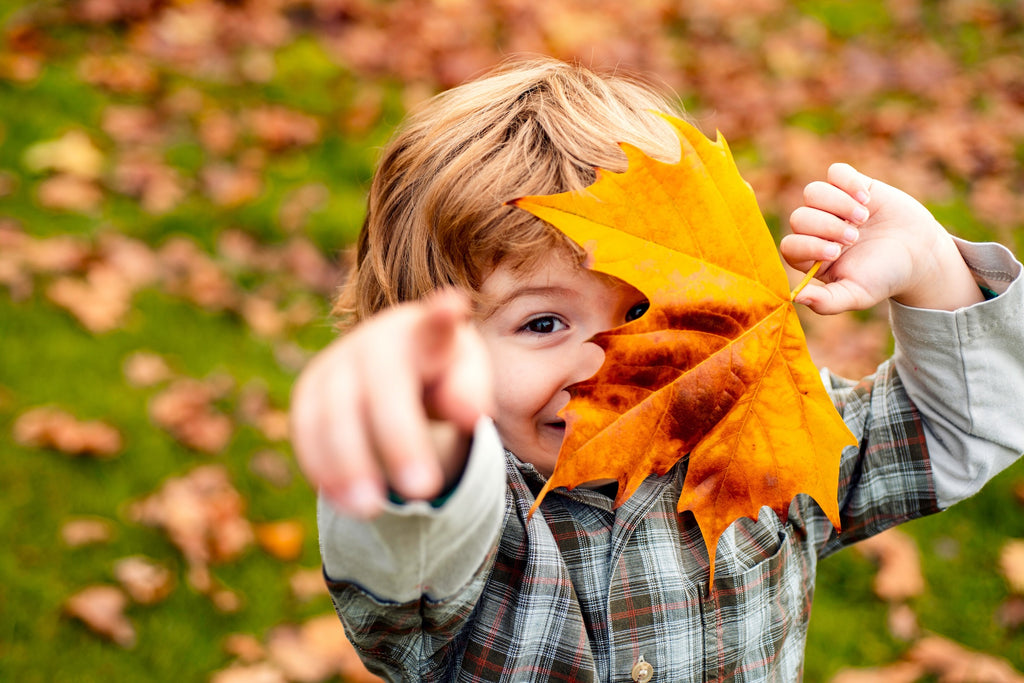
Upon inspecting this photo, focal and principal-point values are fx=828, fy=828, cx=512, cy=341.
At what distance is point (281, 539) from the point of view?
2.23 m

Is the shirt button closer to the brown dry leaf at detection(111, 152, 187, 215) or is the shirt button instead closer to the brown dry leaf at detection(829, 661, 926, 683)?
the brown dry leaf at detection(829, 661, 926, 683)

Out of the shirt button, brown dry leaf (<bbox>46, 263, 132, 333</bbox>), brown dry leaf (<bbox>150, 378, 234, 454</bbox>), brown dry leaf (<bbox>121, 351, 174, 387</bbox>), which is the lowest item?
the shirt button

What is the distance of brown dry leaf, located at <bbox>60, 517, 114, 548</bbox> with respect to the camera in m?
2.11

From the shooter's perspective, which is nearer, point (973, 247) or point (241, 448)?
point (973, 247)

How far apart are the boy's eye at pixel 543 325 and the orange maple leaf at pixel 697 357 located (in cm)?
22

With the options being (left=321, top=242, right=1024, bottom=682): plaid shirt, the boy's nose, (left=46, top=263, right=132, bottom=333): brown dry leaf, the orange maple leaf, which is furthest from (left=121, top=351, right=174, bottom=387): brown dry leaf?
the orange maple leaf

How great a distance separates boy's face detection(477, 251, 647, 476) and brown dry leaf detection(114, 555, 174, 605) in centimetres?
130

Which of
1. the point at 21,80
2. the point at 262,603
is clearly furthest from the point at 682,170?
the point at 21,80

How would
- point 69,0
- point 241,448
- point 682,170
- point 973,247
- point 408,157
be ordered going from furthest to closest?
point 69,0 < point 241,448 < point 408,157 < point 973,247 < point 682,170

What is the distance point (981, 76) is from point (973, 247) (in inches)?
129

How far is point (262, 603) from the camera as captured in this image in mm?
2113

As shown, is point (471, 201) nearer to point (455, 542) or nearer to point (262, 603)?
point (455, 542)

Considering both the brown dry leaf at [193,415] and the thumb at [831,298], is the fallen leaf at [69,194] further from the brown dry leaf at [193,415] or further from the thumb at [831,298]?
the thumb at [831,298]

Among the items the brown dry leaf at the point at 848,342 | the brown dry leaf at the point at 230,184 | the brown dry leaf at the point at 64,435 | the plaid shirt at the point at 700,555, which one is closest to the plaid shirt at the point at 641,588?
the plaid shirt at the point at 700,555
